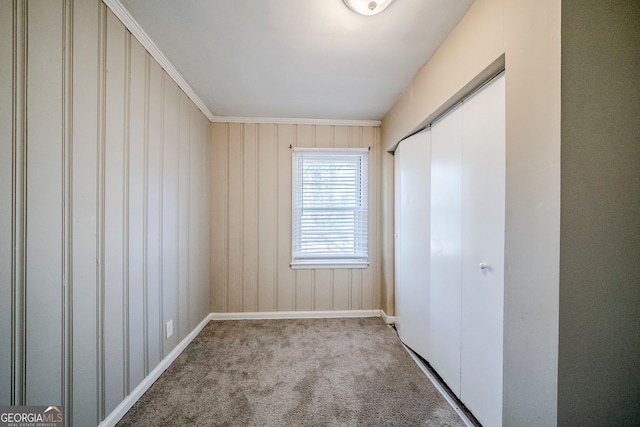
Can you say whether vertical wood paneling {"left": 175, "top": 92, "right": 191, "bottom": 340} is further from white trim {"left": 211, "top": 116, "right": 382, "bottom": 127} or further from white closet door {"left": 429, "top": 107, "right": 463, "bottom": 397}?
white closet door {"left": 429, "top": 107, "right": 463, "bottom": 397}

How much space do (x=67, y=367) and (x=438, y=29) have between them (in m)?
2.74

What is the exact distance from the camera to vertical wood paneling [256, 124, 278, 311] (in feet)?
9.38

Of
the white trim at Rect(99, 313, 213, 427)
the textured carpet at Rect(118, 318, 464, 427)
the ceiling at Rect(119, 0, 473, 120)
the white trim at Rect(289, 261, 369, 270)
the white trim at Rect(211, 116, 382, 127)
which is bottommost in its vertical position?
the textured carpet at Rect(118, 318, 464, 427)

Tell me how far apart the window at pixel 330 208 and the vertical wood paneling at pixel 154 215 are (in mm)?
1429

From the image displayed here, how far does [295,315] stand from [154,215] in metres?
1.93

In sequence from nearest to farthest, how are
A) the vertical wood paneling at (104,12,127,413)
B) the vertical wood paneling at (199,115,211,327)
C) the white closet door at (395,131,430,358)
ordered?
the vertical wood paneling at (104,12,127,413), the white closet door at (395,131,430,358), the vertical wood paneling at (199,115,211,327)

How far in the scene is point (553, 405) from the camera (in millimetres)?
840

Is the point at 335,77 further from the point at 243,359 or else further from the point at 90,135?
the point at 243,359

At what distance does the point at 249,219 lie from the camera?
2861 millimetres

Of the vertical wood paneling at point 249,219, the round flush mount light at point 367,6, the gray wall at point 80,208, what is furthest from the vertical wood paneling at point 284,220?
the round flush mount light at point 367,6

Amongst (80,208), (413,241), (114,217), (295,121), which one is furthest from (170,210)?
(413,241)

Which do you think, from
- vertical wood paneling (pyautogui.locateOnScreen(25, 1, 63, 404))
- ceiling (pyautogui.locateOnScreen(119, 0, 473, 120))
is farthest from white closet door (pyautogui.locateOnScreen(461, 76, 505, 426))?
vertical wood paneling (pyautogui.locateOnScreen(25, 1, 63, 404))

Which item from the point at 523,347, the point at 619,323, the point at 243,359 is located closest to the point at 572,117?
the point at 619,323

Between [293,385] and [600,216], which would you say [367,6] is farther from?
[293,385]
